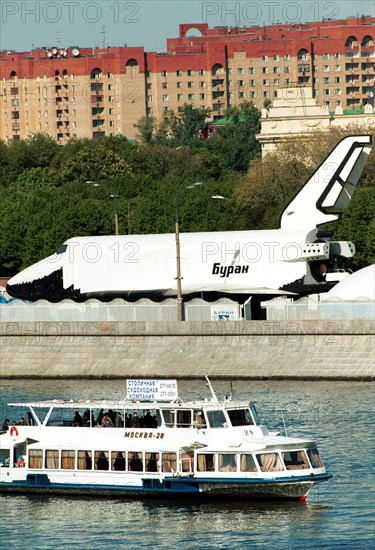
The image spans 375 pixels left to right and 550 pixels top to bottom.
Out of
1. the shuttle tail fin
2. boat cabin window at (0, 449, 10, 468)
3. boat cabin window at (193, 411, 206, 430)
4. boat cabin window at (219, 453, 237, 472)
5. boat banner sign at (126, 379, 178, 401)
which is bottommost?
boat cabin window at (0, 449, 10, 468)

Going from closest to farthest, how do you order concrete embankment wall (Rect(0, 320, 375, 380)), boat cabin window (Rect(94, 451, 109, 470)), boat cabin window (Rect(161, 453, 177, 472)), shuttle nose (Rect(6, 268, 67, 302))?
1. boat cabin window (Rect(161, 453, 177, 472))
2. boat cabin window (Rect(94, 451, 109, 470))
3. concrete embankment wall (Rect(0, 320, 375, 380))
4. shuttle nose (Rect(6, 268, 67, 302))

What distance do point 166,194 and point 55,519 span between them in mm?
71511

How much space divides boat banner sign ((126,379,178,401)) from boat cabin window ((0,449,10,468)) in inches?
163

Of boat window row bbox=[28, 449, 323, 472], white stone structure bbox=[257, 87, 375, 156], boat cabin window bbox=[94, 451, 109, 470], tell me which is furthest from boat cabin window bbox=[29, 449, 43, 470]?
white stone structure bbox=[257, 87, 375, 156]

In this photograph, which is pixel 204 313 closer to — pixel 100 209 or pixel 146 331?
pixel 146 331

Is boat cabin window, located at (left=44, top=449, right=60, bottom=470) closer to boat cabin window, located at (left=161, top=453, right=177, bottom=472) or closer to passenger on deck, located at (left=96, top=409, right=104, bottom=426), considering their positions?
passenger on deck, located at (left=96, top=409, right=104, bottom=426)

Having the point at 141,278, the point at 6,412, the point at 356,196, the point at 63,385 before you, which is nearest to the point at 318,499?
the point at 6,412

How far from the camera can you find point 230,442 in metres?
50.8

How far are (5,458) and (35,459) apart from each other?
1.32m

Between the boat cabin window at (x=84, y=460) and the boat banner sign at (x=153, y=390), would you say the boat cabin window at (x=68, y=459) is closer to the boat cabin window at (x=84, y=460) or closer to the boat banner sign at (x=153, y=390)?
the boat cabin window at (x=84, y=460)

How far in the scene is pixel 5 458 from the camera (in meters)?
54.2

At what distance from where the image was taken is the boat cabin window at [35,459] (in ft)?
175

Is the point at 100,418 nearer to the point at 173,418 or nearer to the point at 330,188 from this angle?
the point at 173,418

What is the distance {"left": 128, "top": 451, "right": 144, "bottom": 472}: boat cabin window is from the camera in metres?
51.9
